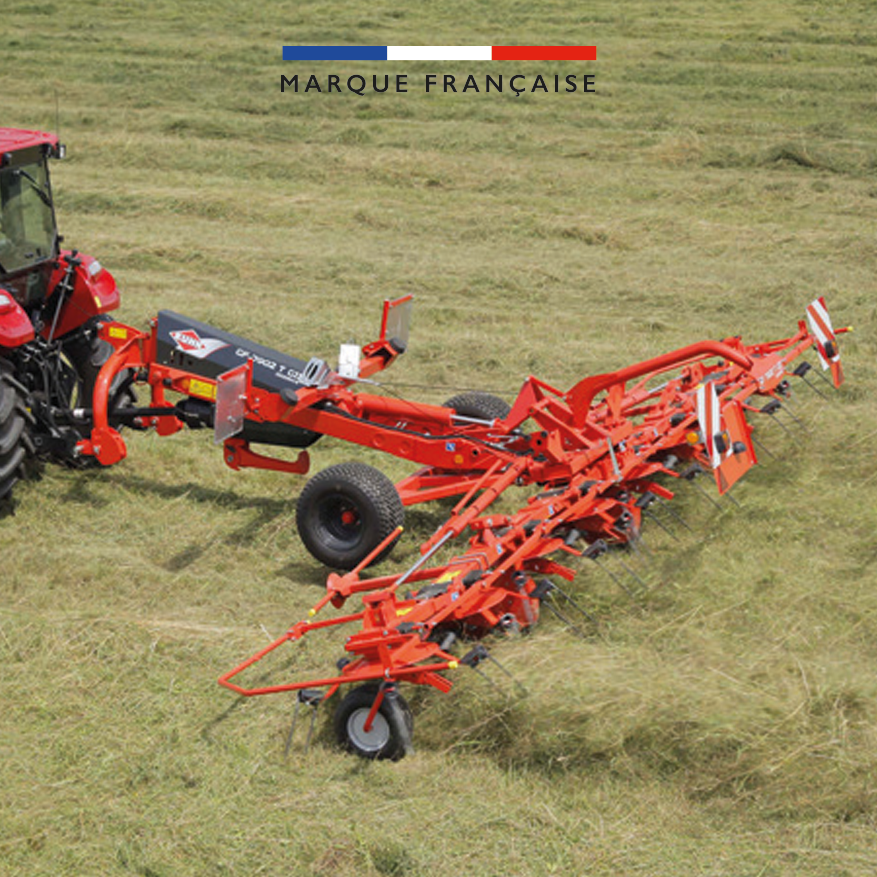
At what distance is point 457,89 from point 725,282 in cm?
741

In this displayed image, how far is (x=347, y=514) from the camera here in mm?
6188

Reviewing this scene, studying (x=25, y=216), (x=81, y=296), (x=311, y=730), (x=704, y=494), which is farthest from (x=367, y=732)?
(x=25, y=216)

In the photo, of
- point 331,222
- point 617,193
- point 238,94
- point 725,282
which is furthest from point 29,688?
point 238,94

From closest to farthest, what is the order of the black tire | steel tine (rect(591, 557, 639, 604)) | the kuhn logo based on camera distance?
1. steel tine (rect(591, 557, 639, 604))
2. the kuhn logo
3. the black tire

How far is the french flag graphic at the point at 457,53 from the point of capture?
17.8 meters

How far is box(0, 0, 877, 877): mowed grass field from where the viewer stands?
166 inches

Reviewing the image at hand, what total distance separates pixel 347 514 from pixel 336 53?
13551 mm

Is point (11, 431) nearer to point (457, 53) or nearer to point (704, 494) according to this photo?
point (704, 494)

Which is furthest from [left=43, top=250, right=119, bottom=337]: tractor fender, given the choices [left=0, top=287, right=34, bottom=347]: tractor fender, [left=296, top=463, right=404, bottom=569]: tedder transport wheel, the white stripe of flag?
the white stripe of flag

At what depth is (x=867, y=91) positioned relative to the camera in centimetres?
1633

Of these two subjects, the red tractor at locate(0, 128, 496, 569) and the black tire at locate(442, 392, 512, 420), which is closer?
the red tractor at locate(0, 128, 496, 569)

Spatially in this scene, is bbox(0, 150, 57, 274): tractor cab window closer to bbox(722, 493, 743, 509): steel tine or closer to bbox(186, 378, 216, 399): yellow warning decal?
bbox(186, 378, 216, 399): yellow warning decal

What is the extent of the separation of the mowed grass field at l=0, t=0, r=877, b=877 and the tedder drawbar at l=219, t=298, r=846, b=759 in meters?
0.17

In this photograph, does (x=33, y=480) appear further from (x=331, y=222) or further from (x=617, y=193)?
(x=617, y=193)
